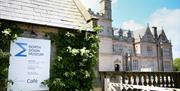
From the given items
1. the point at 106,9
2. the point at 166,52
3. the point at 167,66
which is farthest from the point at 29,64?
the point at 166,52

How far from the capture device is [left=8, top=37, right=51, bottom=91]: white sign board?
801 cm

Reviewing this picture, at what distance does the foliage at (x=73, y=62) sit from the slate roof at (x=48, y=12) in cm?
50

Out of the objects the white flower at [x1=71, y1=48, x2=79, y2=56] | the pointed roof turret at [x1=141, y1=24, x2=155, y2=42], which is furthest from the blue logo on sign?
the pointed roof turret at [x1=141, y1=24, x2=155, y2=42]

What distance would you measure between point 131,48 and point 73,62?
43.7 meters

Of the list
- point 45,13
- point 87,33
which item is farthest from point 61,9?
point 87,33

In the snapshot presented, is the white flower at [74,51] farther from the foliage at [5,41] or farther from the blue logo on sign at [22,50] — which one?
the foliage at [5,41]

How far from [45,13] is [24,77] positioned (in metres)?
2.86

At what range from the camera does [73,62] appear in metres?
9.08

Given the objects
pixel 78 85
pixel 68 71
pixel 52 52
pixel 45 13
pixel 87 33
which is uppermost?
pixel 45 13

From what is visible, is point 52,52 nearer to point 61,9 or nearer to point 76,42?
point 76,42

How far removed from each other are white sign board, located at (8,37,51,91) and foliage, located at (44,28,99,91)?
33cm

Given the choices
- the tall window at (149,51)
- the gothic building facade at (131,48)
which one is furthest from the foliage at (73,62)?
the tall window at (149,51)

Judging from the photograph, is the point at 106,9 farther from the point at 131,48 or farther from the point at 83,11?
the point at 83,11

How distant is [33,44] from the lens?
336 inches
